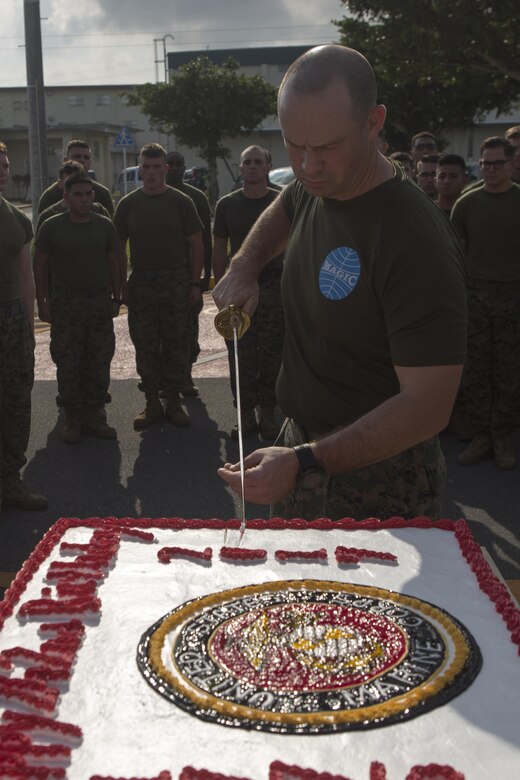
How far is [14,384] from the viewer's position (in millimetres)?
5578

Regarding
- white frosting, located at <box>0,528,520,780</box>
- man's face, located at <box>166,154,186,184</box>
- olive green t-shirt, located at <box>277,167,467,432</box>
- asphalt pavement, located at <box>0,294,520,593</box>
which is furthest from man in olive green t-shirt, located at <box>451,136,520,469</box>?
white frosting, located at <box>0,528,520,780</box>

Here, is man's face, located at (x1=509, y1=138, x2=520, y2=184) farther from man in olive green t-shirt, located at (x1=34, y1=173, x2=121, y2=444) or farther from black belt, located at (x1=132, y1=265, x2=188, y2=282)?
man in olive green t-shirt, located at (x1=34, y1=173, x2=121, y2=444)

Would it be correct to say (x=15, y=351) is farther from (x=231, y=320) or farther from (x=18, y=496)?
(x=231, y=320)

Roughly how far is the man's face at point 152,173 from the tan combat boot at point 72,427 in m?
1.89

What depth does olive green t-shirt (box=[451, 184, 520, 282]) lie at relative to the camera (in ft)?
20.7

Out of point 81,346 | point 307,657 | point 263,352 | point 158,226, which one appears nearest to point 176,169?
point 158,226

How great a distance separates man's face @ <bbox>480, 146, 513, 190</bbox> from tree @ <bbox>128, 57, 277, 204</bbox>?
125 ft

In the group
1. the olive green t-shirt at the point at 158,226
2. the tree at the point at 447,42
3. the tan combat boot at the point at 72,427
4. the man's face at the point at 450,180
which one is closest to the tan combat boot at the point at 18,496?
the tan combat boot at the point at 72,427

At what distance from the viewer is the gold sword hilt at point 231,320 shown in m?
2.52

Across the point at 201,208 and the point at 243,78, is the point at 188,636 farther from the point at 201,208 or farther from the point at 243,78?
the point at 243,78

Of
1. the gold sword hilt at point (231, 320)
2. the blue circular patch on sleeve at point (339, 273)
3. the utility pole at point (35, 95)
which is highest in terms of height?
the utility pole at point (35, 95)

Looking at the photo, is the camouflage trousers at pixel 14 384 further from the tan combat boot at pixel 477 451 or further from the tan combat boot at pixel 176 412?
the tan combat boot at pixel 477 451

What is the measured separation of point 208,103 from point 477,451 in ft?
131

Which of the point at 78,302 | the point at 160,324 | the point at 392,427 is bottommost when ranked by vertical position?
the point at 160,324
